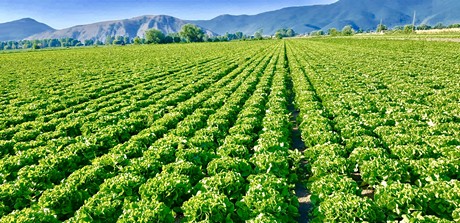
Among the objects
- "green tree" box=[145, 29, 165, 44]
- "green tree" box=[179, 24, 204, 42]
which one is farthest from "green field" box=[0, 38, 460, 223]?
"green tree" box=[179, 24, 204, 42]

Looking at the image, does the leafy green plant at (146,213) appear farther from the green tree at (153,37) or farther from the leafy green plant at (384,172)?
the green tree at (153,37)

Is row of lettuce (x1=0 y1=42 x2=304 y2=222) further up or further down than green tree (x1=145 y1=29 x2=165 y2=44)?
further down

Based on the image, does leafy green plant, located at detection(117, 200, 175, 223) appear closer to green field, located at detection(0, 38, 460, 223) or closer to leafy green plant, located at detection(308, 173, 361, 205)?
green field, located at detection(0, 38, 460, 223)

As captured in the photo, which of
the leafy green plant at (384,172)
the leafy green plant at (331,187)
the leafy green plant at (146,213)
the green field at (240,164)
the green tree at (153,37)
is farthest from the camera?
the green tree at (153,37)

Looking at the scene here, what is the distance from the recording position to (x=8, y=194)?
770 cm

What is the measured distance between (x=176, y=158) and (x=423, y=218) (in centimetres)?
660

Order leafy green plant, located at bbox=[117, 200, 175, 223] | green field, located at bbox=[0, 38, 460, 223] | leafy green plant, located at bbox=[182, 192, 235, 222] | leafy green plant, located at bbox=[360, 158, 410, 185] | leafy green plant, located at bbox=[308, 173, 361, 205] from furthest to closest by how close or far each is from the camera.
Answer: leafy green plant, located at bbox=[360, 158, 410, 185] < leafy green plant, located at bbox=[308, 173, 361, 205] < green field, located at bbox=[0, 38, 460, 223] < leafy green plant, located at bbox=[182, 192, 235, 222] < leafy green plant, located at bbox=[117, 200, 175, 223]

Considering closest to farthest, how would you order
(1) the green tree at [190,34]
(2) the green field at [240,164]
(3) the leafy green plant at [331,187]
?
1. (2) the green field at [240,164]
2. (3) the leafy green plant at [331,187]
3. (1) the green tree at [190,34]

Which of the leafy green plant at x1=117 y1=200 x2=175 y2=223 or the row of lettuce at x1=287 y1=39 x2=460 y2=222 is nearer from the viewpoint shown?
the leafy green plant at x1=117 y1=200 x2=175 y2=223

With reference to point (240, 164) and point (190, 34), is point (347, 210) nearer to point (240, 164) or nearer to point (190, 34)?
point (240, 164)

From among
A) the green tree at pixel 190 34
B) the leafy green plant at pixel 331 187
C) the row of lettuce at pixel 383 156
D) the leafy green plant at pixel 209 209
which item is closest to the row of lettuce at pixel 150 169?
the leafy green plant at pixel 209 209

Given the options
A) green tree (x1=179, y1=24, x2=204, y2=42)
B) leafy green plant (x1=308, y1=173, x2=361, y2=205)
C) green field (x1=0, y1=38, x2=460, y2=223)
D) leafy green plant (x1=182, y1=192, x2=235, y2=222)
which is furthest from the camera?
green tree (x1=179, y1=24, x2=204, y2=42)

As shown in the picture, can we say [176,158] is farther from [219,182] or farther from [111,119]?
[111,119]

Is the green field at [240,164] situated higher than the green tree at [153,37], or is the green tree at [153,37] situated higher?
the green tree at [153,37]
